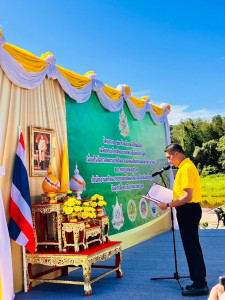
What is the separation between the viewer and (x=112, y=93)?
661cm

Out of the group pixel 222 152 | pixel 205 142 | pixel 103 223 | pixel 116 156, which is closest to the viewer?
pixel 103 223

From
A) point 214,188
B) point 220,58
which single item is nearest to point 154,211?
point 214,188

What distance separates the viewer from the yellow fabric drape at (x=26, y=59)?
4.25 meters

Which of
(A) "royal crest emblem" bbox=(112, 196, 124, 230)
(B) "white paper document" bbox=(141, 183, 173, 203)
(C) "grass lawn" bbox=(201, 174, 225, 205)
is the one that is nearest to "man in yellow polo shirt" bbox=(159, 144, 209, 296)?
(B) "white paper document" bbox=(141, 183, 173, 203)

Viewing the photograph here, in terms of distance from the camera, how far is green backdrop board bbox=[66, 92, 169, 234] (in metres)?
5.66

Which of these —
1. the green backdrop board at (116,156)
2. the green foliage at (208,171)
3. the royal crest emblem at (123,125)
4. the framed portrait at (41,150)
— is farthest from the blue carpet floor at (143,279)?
the green foliage at (208,171)

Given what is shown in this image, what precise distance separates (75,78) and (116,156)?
6.05 ft

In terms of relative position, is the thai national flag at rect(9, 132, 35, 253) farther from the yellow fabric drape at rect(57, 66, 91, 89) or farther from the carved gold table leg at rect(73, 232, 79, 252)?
the yellow fabric drape at rect(57, 66, 91, 89)

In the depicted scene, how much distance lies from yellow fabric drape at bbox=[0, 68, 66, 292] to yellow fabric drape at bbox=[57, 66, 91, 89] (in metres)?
0.18

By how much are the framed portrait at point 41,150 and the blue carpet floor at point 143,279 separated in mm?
1349

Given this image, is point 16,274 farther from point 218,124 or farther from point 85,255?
point 218,124

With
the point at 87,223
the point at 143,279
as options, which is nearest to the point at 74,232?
the point at 87,223

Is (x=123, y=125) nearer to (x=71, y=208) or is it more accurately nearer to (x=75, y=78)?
(x=75, y=78)

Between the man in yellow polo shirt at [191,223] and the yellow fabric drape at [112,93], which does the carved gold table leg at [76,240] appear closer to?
the man in yellow polo shirt at [191,223]
